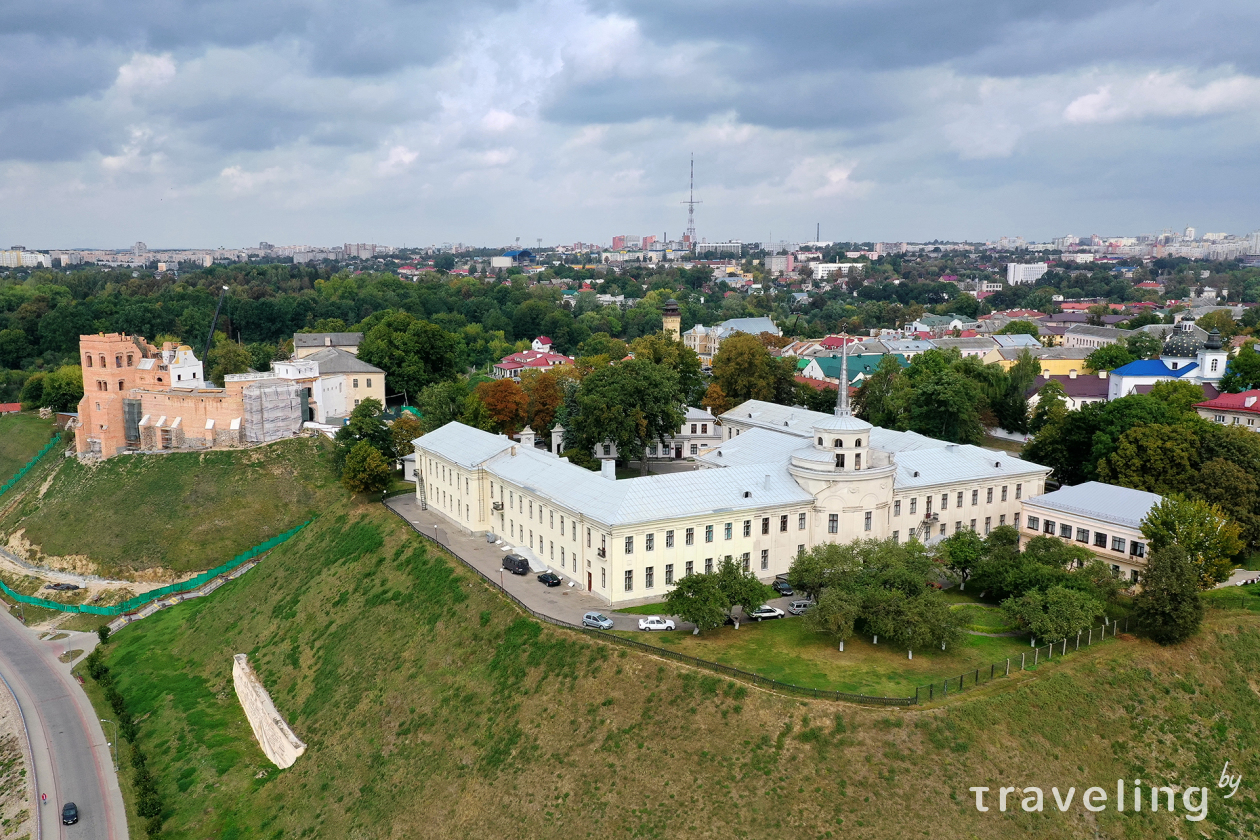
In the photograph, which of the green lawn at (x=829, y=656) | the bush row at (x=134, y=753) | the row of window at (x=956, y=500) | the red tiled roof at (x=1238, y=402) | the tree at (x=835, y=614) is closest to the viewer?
the green lawn at (x=829, y=656)

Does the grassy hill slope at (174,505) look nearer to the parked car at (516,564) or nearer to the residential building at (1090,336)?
the parked car at (516,564)

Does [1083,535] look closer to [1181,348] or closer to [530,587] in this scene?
[530,587]

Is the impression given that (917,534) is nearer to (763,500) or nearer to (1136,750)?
(763,500)

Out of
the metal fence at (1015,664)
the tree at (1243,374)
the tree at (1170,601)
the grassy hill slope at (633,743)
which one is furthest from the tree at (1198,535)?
the tree at (1243,374)

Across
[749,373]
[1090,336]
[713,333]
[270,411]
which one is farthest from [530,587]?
[1090,336]

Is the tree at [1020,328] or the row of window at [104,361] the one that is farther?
the tree at [1020,328]

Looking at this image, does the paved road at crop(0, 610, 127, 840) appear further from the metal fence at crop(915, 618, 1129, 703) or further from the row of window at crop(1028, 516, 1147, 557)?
the row of window at crop(1028, 516, 1147, 557)

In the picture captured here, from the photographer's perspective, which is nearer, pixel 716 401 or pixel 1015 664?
pixel 1015 664
